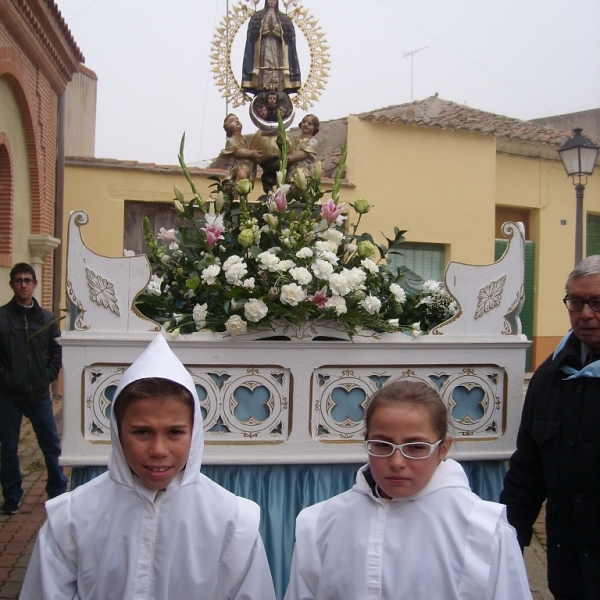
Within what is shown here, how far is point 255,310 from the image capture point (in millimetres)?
2822

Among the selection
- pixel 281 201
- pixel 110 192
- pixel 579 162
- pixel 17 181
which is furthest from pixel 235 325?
pixel 110 192

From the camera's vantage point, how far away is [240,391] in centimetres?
298

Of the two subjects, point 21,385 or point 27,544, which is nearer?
point 27,544

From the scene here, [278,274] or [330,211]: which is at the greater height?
[330,211]

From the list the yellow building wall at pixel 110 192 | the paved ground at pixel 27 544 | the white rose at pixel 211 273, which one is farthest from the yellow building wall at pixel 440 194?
the white rose at pixel 211 273

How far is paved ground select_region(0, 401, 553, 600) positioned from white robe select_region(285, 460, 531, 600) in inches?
85.6

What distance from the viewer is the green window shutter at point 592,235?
42.9 feet

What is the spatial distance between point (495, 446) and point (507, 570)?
5.32ft

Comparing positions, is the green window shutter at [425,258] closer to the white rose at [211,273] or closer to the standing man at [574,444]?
the white rose at [211,273]

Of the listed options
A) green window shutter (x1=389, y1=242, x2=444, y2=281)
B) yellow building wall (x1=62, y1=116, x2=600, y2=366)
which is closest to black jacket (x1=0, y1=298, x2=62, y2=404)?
yellow building wall (x1=62, y1=116, x2=600, y2=366)

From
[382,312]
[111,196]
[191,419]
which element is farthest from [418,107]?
[191,419]

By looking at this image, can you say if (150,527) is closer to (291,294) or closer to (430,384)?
(291,294)

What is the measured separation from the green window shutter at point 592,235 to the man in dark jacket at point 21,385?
11.0 meters

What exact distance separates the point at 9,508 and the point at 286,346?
9.20 ft
